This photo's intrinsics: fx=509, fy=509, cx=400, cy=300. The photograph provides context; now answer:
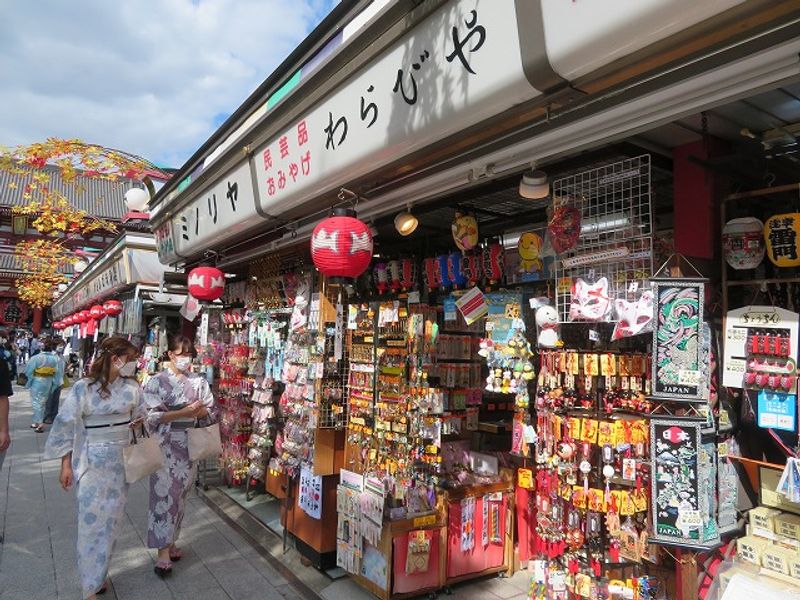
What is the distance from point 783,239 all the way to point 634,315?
2.90 feet

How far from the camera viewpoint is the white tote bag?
5555 mm

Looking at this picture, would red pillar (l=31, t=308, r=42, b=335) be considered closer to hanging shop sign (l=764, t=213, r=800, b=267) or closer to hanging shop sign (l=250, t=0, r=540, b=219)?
hanging shop sign (l=250, t=0, r=540, b=219)

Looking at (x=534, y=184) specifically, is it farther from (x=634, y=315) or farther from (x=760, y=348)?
(x=760, y=348)

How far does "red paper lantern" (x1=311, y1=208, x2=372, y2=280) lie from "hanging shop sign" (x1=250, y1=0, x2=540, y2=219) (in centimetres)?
39

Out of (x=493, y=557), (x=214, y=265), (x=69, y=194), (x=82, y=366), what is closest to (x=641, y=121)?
(x=493, y=557)

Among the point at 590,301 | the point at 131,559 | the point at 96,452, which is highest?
the point at 590,301

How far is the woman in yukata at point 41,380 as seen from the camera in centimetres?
1245

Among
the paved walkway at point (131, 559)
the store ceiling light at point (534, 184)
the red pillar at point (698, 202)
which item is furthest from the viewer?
the paved walkway at point (131, 559)

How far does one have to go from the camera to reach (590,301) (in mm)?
3420

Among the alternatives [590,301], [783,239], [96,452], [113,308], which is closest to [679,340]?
[590,301]

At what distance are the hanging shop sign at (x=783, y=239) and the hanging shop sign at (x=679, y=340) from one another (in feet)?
1.46

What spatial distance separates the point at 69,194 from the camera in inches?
1438

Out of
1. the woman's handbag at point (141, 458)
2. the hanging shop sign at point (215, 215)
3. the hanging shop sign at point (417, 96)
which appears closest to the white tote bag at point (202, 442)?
the woman's handbag at point (141, 458)

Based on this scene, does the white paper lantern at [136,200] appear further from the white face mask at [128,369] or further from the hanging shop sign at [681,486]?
the hanging shop sign at [681,486]
